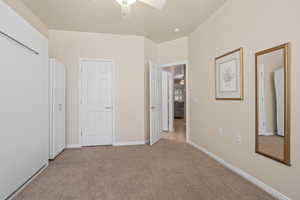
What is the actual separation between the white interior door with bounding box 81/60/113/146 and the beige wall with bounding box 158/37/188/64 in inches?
56.3

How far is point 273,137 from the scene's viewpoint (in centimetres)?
183

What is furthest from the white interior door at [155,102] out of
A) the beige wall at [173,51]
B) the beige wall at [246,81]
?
the beige wall at [246,81]

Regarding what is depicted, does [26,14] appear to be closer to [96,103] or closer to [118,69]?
[118,69]

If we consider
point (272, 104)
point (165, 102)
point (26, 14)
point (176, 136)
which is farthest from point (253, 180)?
point (26, 14)

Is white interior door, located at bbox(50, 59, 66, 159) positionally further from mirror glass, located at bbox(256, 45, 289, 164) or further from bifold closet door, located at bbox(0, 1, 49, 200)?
mirror glass, located at bbox(256, 45, 289, 164)

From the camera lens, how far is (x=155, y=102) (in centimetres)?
405

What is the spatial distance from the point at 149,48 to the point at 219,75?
207cm

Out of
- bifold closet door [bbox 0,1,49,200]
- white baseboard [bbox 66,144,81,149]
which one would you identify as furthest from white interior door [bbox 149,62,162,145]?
bifold closet door [bbox 0,1,49,200]

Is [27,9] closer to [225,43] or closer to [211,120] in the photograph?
[225,43]

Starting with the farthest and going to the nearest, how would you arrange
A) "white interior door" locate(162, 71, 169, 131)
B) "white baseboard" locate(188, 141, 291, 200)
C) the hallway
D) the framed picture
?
"white interior door" locate(162, 71, 169, 131) → the hallway → the framed picture → "white baseboard" locate(188, 141, 291, 200)

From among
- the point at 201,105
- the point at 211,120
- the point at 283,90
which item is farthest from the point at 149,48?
the point at 283,90

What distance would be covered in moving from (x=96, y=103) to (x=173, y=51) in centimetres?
234

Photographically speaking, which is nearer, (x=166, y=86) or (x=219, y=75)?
(x=219, y=75)

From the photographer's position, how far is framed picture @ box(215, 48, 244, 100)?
232 cm
